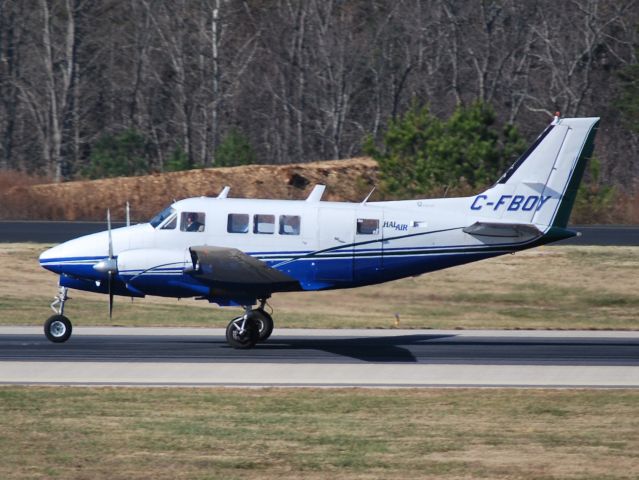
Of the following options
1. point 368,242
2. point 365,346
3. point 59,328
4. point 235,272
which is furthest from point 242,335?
point 59,328

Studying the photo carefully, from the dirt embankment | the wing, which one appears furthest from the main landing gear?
the dirt embankment

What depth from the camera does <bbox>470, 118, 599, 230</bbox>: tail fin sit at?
21328mm

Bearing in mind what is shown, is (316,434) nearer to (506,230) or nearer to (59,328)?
(506,230)

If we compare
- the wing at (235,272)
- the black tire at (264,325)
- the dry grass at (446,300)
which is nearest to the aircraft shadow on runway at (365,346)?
the black tire at (264,325)

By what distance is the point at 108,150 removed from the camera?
178ft

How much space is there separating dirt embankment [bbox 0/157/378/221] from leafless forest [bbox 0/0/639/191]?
783 cm

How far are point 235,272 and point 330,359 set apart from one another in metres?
2.37

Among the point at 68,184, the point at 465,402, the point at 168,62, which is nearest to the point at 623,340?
the point at 465,402

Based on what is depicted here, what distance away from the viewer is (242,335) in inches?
838

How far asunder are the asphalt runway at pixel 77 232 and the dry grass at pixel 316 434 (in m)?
21.0

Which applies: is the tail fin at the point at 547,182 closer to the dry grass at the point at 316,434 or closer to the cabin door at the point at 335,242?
the cabin door at the point at 335,242

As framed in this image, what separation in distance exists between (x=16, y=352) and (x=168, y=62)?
4300 centimetres

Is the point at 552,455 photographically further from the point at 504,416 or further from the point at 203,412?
the point at 203,412

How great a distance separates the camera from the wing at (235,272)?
20234 millimetres
